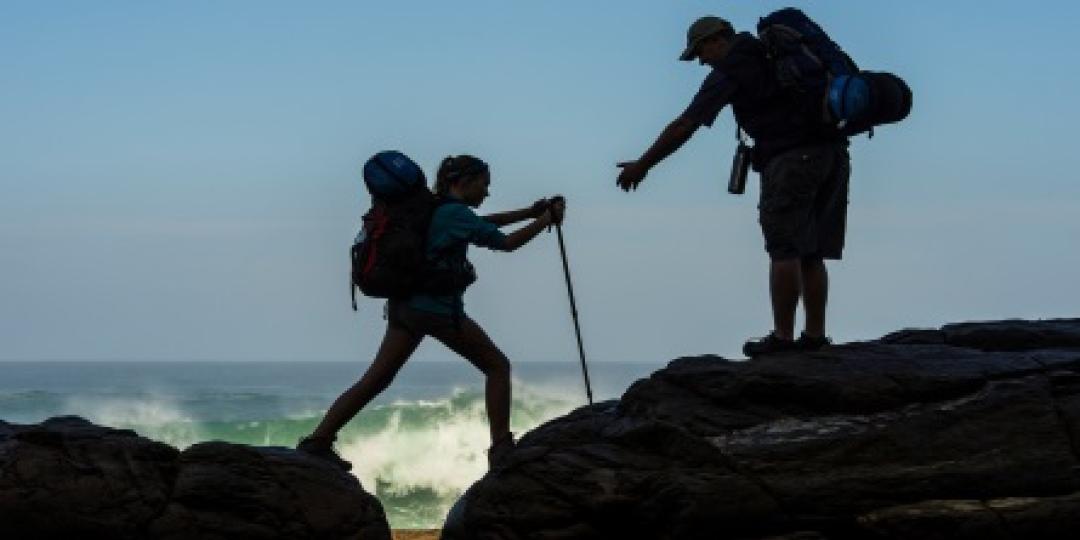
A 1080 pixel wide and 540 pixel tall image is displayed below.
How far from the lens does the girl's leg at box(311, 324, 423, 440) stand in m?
9.99

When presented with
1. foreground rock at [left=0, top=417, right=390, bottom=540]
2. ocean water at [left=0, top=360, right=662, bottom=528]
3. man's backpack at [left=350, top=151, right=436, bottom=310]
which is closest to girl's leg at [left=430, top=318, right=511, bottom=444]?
man's backpack at [left=350, top=151, right=436, bottom=310]

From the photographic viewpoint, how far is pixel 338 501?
9.45 m

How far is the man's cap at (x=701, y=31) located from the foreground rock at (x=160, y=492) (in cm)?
355

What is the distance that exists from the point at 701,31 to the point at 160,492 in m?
4.41

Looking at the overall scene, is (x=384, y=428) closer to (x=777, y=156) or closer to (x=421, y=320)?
(x=421, y=320)

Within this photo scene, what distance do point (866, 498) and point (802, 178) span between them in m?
2.10

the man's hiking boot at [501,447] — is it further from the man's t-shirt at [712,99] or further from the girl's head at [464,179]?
the man's t-shirt at [712,99]

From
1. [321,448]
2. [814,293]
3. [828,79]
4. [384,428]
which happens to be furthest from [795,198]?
[384,428]

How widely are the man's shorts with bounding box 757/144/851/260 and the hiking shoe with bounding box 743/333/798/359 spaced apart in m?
0.55

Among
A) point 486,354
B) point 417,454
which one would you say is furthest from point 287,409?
point 486,354

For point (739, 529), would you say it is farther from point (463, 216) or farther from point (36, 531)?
point (36, 531)

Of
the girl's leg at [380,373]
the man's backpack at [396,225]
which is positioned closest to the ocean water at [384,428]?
the girl's leg at [380,373]

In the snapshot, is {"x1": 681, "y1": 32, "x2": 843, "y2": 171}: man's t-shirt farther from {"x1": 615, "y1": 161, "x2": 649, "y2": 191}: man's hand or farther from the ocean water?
the ocean water

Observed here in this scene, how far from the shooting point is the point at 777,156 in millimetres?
9438
